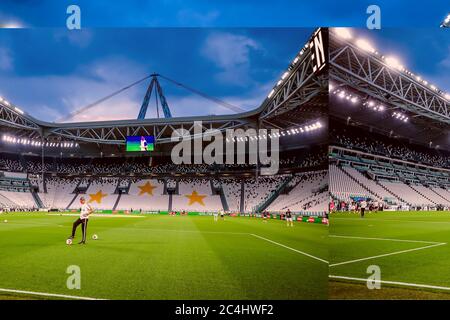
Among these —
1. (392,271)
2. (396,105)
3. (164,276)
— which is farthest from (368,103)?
(164,276)

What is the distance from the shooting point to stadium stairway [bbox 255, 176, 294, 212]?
30038 mm

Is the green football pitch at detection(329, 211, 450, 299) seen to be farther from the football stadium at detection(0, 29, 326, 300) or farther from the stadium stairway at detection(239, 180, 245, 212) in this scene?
the stadium stairway at detection(239, 180, 245, 212)

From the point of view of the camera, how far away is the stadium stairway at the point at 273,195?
30038mm

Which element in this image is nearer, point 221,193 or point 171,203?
point 171,203

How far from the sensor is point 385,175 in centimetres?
2727

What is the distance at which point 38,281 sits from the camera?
383 centimetres

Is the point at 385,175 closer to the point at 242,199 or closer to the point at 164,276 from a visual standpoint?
the point at 242,199

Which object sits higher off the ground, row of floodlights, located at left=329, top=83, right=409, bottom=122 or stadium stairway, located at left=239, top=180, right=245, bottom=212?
A: row of floodlights, located at left=329, top=83, right=409, bottom=122

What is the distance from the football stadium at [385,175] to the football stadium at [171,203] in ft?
2.29

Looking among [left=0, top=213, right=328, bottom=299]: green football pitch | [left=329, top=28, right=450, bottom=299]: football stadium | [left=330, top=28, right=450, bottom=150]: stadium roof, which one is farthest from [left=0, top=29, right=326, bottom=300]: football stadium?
[left=330, top=28, right=450, bottom=150]: stadium roof

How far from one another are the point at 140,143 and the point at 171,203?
34.5ft

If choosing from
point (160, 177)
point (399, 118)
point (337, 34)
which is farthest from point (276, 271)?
Result: point (160, 177)

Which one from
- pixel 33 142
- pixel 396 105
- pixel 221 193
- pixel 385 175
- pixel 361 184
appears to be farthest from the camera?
pixel 221 193

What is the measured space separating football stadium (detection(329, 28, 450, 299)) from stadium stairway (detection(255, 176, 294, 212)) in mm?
6600
